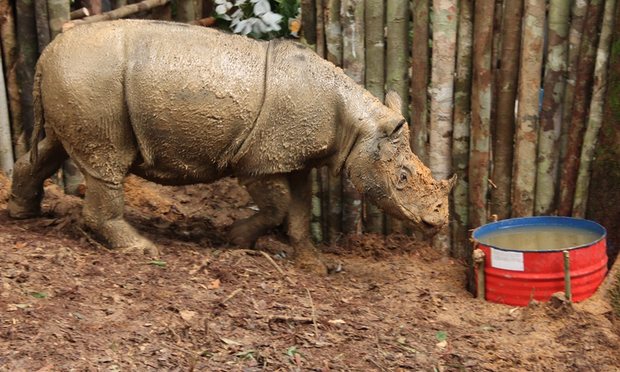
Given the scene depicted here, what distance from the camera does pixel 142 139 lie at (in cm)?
566

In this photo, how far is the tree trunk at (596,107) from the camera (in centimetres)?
589

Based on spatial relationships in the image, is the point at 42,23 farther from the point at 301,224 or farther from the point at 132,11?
the point at 301,224

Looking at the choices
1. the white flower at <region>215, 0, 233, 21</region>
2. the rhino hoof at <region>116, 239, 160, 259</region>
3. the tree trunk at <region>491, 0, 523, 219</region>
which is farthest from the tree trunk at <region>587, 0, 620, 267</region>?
the white flower at <region>215, 0, 233, 21</region>

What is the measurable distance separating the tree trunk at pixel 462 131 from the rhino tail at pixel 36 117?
2.78m

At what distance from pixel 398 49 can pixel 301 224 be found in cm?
143

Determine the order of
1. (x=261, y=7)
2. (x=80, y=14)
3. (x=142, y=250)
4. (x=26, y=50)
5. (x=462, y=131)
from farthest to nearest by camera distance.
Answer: (x=261, y=7) < (x=80, y=14) < (x=26, y=50) < (x=462, y=131) < (x=142, y=250)

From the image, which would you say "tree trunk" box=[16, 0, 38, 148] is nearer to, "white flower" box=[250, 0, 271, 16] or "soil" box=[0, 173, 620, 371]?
"soil" box=[0, 173, 620, 371]

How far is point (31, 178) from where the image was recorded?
6.17 meters

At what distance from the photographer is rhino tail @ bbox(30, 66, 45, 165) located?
227 inches

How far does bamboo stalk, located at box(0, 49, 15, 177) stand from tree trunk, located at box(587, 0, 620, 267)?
414 cm

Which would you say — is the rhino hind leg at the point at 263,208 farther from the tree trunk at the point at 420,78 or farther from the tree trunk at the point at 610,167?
the tree trunk at the point at 610,167

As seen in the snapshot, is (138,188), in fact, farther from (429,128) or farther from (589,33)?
(589,33)

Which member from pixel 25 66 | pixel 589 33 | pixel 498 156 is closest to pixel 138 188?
pixel 25 66

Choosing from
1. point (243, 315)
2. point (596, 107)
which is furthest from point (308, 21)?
point (243, 315)
